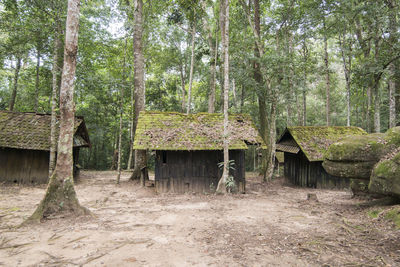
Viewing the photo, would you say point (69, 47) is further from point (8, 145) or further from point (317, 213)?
point (317, 213)

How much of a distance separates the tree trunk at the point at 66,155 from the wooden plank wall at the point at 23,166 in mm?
8919

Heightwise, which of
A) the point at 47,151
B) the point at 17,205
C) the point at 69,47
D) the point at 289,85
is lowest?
the point at 17,205

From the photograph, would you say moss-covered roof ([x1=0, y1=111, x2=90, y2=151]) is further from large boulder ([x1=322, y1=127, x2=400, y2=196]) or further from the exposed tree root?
large boulder ([x1=322, y1=127, x2=400, y2=196])

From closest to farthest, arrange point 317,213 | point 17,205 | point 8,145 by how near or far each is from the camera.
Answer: point 317,213 < point 17,205 < point 8,145

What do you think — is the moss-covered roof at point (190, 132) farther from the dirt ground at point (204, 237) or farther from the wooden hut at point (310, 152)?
the wooden hut at point (310, 152)

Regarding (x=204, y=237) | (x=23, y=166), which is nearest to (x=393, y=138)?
(x=204, y=237)

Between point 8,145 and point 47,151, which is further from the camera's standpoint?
point 47,151

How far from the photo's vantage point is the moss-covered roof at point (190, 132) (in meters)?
11.6

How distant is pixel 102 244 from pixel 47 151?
11.8 m

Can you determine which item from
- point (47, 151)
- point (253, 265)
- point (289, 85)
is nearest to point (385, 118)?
point (289, 85)

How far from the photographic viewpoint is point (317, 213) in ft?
26.6

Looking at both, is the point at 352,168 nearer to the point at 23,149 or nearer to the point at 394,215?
the point at 394,215

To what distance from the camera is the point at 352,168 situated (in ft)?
28.4

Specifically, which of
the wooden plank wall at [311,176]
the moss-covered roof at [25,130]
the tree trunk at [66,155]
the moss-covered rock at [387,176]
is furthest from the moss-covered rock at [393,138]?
the moss-covered roof at [25,130]
